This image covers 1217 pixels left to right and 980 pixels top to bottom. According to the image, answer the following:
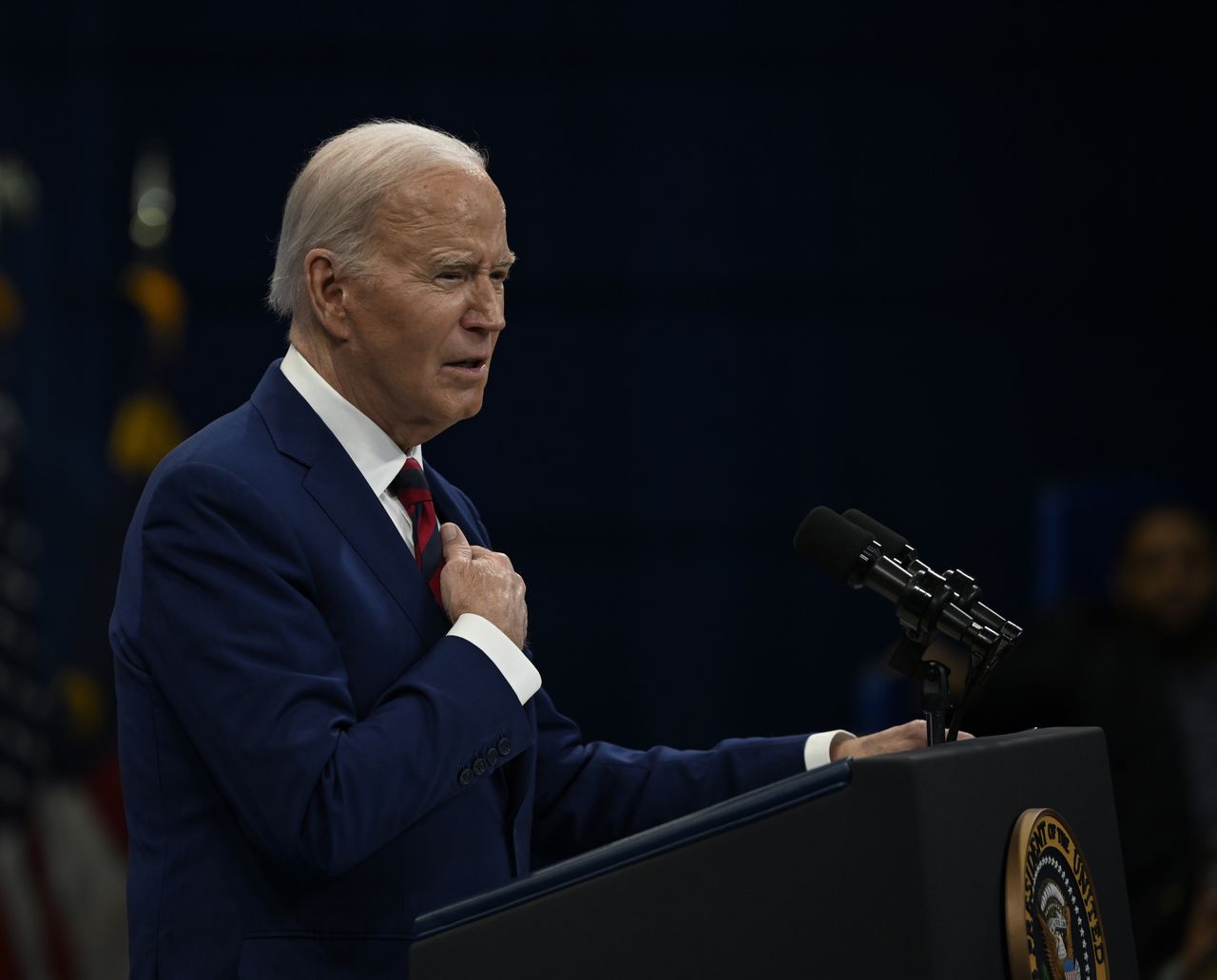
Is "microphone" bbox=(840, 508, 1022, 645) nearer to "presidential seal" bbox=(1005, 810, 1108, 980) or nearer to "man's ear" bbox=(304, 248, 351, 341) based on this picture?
"presidential seal" bbox=(1005, 810, 1108, 980)

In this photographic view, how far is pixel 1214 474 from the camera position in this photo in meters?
5.14

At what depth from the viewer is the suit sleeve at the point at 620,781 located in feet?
5.20

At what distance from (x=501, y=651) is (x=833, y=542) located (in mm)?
286

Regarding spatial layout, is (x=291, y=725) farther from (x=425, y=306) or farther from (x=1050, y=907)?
(x=1050, y=907)

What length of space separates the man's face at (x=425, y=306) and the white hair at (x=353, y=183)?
0.5 inches

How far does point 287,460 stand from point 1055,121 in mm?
4251

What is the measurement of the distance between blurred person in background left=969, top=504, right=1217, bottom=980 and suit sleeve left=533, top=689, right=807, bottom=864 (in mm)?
1529

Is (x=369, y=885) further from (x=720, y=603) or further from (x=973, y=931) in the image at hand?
(x=720, y=603)

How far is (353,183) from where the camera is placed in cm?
141

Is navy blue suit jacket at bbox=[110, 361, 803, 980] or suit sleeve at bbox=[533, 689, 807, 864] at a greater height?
navy blue suit jacket at bbox=[110, 361, 803, 980]

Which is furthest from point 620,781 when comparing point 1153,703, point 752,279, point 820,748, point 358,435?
point 752,279

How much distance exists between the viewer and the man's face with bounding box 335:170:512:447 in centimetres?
140

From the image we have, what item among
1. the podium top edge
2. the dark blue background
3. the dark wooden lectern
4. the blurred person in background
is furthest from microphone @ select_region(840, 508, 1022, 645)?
the dark blue background

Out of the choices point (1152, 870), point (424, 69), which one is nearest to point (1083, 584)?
point (1152, 870)
